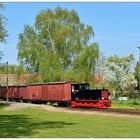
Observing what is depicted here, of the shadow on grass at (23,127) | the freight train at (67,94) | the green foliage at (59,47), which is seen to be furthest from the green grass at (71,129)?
the green foliage at (59,47)

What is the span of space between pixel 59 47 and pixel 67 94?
20.7 meters

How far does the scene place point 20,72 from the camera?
7494 cm

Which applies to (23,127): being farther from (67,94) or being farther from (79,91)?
(67,94)

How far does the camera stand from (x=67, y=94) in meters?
52.5

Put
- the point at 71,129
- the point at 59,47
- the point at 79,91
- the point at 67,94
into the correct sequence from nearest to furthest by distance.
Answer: the point at 71,129 < the point at 79,91 < the point at 67,94 < the point at 59,47

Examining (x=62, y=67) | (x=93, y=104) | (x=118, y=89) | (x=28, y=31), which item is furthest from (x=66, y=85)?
(x=118, y=89)

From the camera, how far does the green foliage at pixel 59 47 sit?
6994cm

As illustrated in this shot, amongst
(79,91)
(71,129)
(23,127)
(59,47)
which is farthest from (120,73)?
(71,129)

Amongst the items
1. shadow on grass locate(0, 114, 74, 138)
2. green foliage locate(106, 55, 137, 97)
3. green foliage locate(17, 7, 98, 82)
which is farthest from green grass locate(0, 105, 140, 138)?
green foliage locate(106, 55, 137, 97)

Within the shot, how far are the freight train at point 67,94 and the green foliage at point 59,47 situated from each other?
19.9 feet

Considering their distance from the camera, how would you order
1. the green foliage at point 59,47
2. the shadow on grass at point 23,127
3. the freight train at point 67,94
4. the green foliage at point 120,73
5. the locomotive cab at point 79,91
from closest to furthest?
the shadow on grass at point 23,127, the freight train at point 67,94, the locomotive cab at point 79,91, the green foliage at point 59,47, the green foliage at point 120,73

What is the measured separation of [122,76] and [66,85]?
1655 inches

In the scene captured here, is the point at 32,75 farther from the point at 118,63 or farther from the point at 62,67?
the point at 118,63

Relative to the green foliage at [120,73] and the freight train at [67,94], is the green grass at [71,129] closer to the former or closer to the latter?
the freight train at [67,94]
